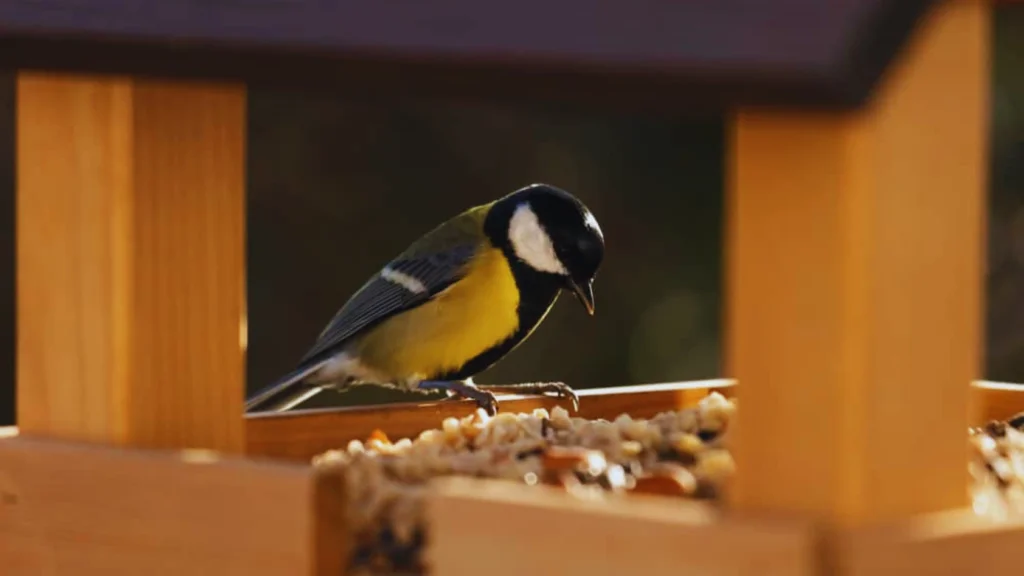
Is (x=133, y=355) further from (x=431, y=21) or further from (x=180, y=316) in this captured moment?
(x=431, y=21)

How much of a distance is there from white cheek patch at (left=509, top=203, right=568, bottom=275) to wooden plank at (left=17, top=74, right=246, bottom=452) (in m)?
1.49

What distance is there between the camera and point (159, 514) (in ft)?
5.14

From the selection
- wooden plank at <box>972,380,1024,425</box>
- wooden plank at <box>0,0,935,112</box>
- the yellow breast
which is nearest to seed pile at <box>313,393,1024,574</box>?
wooden plank at <box>972,380,1024,425</box>

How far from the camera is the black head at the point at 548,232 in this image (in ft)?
10.6

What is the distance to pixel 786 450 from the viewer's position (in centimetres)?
130

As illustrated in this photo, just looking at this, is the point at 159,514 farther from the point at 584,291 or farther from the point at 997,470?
the point at 584,291

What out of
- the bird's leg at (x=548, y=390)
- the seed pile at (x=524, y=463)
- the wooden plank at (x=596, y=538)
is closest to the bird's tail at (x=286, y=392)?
the bird's leg at (x=548, y=390)

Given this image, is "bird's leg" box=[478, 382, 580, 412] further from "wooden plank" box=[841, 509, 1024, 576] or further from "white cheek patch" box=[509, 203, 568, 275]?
"wooden plank" box=[841, 509, 1024, 576]

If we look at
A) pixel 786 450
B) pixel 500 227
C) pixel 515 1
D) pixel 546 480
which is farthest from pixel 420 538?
pixel 500 227

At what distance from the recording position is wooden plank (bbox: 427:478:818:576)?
125 centimetres

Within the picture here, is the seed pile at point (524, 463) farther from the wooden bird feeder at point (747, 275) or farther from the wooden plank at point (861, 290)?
the wooden plank at point (861, 290)

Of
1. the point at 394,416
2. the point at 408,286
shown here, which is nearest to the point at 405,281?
the point at 408,286

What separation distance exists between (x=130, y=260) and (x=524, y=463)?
39cm

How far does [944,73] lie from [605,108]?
236 millimetres
